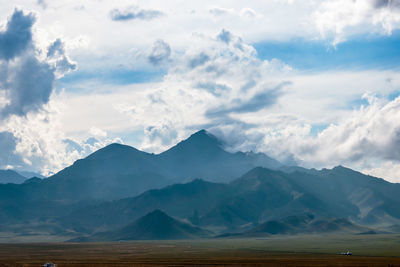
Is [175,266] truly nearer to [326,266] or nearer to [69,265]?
[69,265]

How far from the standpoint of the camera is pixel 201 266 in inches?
6811

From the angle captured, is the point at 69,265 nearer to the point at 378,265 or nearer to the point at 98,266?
the point at 98,266

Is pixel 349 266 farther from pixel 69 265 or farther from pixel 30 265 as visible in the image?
pixel 30 265

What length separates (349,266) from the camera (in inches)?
6742

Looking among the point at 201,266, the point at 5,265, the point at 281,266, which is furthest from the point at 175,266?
the point at 5,265

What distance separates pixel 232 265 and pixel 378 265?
4875 cm

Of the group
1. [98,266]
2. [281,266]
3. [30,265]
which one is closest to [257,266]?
[281,266]

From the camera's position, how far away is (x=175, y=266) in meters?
173

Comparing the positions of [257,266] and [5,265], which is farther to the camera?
[5,265]

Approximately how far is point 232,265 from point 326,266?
103 feet

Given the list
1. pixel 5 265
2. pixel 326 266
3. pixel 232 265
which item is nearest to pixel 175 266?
pixel 232 265

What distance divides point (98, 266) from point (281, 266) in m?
61.9

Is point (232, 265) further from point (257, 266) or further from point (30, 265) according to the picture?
point (30, 265)

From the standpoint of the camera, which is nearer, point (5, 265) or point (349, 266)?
point (349, 266)
